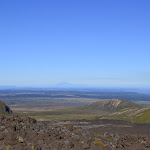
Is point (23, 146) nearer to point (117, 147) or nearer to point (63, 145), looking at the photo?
point (63, 145)

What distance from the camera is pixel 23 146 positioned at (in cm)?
2102

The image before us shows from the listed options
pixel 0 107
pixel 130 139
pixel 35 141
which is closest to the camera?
pixel 35 141

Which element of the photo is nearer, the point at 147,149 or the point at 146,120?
the point at 147,149

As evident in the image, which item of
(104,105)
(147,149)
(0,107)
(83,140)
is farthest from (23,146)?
(104,105)

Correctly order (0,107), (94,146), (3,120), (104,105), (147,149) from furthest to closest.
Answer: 1. (104,105)
2. (0,107)
3. (3,120)
4. (147,149)
5. (94,146)

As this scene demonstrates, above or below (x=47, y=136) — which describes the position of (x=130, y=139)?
below

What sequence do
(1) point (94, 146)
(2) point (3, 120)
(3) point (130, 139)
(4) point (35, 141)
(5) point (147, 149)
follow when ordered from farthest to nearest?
1. (3) point (130, 139)
2. (2) point (3, 120)
3. (5) point (147, 149)
4. (1) point (94, 146)
5. (4) point (35, 141)

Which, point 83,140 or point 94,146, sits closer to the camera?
point 94,146

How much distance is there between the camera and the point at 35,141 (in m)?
22.6

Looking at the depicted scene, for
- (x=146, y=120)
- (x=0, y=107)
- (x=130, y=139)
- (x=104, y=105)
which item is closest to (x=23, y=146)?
(x=130, y=139)

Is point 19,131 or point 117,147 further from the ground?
point 19,131

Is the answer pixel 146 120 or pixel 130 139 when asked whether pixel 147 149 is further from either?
pixel 146 120

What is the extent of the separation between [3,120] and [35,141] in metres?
10.5

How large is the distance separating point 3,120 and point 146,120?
67.6m
